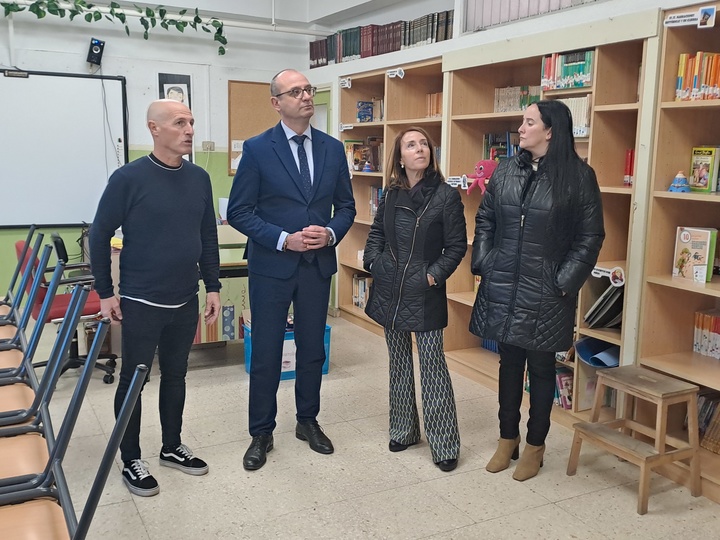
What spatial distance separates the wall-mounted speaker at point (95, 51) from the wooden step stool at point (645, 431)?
4731 mm

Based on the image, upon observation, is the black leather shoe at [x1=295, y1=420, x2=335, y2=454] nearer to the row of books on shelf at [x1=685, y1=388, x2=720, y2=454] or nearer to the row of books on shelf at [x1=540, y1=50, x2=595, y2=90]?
the row of books on shelf at [x1=685, y1=388, x2=720, y2=454]

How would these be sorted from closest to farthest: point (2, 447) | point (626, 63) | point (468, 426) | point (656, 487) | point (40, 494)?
point (40, 494) < point (2, 447) < point (656, 487) < point (626, 63) < point (468, 426)

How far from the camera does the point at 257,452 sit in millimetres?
3061

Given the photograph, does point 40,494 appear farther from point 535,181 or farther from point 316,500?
point 535,181

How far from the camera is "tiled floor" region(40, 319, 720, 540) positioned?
101 inches

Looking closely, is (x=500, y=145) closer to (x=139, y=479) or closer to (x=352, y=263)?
(x=352, y=263)

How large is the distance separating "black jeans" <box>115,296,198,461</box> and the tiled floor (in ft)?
0.71

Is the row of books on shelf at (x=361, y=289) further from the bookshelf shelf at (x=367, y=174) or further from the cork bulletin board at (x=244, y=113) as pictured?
the cork bulletin board at (x=244, y=113)

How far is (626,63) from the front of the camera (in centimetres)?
332

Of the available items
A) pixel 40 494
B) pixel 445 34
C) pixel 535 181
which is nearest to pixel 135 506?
pixel 40 494

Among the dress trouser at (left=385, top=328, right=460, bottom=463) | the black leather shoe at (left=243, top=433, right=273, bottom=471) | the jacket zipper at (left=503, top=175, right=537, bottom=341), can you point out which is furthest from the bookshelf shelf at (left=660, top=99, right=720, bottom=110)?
the black leather shoe at (left=243, top=433, right=273, bottom=471)

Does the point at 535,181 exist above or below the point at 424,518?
above

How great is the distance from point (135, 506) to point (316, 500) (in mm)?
720

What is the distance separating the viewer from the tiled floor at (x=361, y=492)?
2.56m
